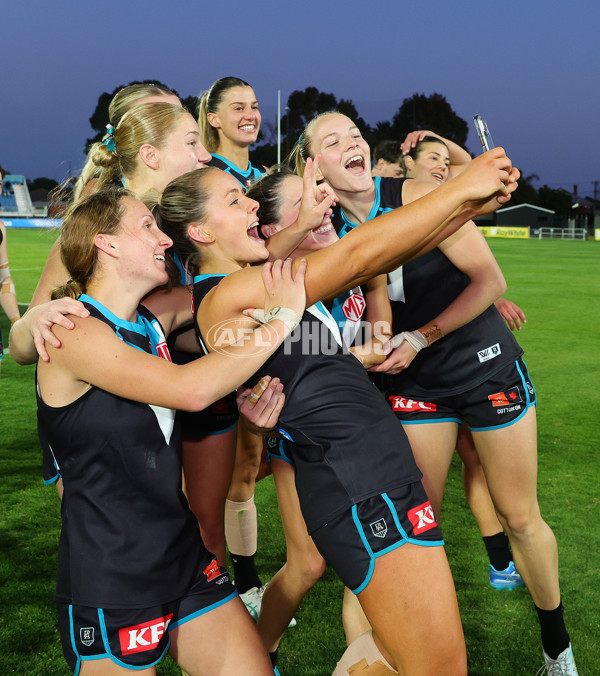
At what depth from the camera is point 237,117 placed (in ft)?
21.1

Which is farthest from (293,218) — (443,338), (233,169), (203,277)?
(233,169)

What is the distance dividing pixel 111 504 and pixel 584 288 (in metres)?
18.6

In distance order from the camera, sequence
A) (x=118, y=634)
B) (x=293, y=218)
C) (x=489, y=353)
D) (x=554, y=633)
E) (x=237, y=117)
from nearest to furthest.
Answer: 1. (x=118, y=634)
2. (x=293, y=218)
3. (x=554, y=633)
4. (x=489, y=353)
5. (x=237, y=117)

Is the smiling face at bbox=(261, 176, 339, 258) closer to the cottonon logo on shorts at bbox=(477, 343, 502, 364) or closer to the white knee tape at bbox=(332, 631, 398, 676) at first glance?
the cottonon logo on shorts at bbox=(477, 343, 502, 364)

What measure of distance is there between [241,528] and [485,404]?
160 centimetres

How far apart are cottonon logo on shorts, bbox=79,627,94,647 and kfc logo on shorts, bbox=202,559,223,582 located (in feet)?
1.34

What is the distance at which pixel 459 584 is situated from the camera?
4.31 m

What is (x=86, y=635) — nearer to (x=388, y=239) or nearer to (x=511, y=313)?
(x=388, y=239)

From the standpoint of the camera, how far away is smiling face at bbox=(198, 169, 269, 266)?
2738 mm

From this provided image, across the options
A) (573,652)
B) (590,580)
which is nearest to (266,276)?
(573,652)

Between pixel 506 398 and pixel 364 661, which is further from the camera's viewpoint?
pixel 506 398

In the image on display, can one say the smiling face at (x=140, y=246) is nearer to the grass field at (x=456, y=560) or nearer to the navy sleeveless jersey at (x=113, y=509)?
the navy sleeveless jersey at (x=113, y=509)

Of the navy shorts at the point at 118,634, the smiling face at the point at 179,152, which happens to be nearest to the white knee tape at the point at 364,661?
the navy shorts at the point at 118,634

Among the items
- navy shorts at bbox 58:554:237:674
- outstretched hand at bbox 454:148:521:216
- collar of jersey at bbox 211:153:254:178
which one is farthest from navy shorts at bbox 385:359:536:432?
collar of jersey at bbox 211:153:254:178
